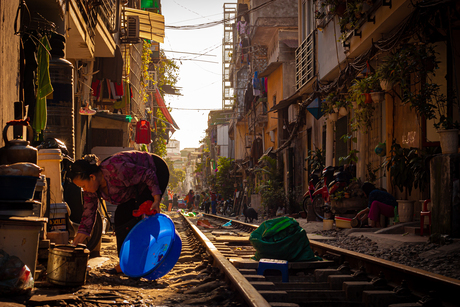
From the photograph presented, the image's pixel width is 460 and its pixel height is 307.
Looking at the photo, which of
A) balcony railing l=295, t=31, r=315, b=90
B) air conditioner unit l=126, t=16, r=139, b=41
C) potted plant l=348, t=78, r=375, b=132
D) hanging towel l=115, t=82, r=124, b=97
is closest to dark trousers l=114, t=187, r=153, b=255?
potted plant l=348, t=78, r=375, b=132

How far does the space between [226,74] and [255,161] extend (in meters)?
34.4

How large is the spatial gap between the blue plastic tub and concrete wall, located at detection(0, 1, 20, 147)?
191 cm

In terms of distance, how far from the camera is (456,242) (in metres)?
6.67

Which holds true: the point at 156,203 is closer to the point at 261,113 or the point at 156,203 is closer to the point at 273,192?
the point at 273,192

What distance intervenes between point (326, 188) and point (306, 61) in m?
7.51

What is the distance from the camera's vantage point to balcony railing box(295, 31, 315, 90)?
1805cm

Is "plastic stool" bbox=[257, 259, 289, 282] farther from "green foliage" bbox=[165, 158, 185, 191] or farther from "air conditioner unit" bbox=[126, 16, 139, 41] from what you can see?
"green foliage" bbox=[165, 158, 185, 191]

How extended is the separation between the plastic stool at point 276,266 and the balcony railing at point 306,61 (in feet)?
44.2

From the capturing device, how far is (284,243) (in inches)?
223

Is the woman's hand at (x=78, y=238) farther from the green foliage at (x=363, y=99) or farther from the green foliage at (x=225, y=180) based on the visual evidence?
the green foliage at (x=225, y=180)

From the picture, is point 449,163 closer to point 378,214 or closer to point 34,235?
point 378,214

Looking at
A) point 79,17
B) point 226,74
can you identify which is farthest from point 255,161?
point 226,74

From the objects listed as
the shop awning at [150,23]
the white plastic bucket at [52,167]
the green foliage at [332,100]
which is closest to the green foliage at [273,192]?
the green foliage at [332,100]

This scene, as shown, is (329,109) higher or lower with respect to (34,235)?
higher
